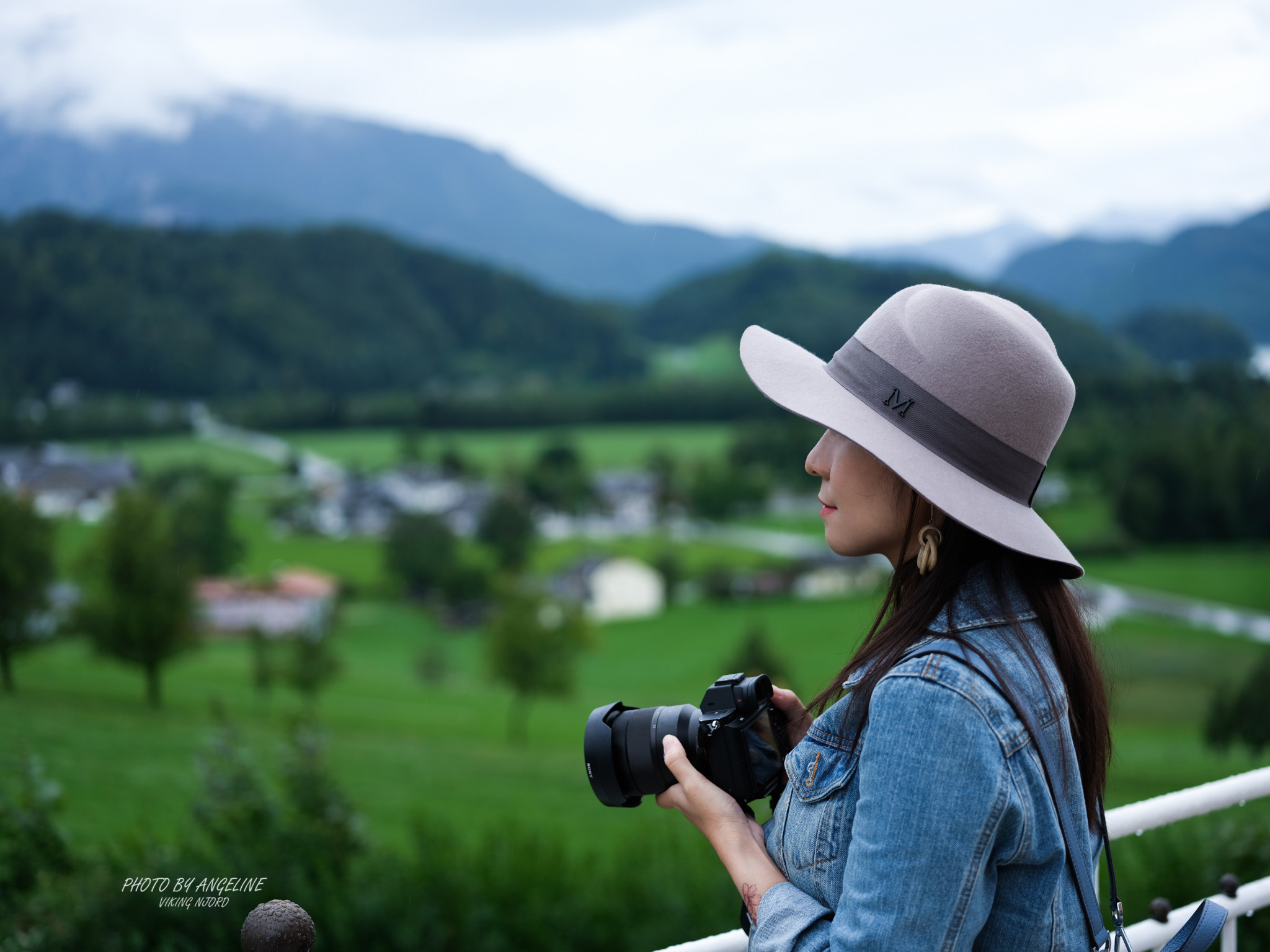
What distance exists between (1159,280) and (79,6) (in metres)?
66.4

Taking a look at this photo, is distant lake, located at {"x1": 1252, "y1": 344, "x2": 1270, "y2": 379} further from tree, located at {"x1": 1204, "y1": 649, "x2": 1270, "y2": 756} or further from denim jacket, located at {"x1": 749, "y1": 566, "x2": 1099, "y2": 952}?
denim jacket, located at {"x1": 749, "y1": 566, "x2": 1099, "y2": 952}

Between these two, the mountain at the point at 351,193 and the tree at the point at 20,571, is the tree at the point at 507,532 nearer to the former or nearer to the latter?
the tree at the point at 20,571

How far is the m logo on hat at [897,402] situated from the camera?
98 centimetres

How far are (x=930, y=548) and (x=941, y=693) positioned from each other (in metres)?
0.19

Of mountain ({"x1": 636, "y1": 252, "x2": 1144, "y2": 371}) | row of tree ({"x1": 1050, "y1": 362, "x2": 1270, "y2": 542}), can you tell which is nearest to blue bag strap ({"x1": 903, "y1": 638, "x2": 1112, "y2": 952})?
row of tree ({"x1": 1050, "y1": 362, "x2": 1270, "y2": 542})

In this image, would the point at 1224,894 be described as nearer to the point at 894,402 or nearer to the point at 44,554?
the point at 894,402

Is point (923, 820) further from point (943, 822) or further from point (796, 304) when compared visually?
point (796, 304)

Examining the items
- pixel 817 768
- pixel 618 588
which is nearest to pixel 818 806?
pixel 817 768

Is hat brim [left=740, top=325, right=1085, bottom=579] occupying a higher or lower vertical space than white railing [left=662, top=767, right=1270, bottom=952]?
higher

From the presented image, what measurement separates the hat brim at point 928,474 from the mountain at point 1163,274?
49.5 meters

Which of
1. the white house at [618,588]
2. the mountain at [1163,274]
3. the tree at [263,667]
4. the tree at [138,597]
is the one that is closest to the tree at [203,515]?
the tree at [263,667]

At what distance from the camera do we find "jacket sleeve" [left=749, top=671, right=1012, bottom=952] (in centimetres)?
80

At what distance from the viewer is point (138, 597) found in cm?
2334

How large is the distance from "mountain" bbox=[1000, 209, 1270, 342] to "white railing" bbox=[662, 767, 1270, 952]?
48.9m
